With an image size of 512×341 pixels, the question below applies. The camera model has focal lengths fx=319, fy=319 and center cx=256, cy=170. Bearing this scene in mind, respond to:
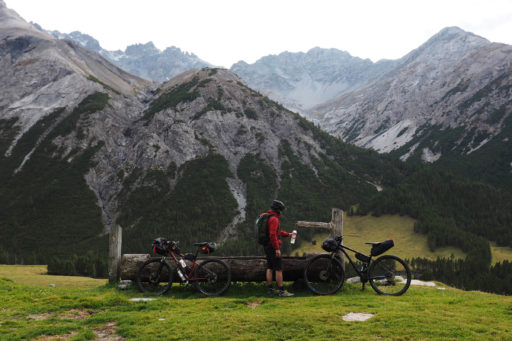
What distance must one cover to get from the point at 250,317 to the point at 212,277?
5.46 m

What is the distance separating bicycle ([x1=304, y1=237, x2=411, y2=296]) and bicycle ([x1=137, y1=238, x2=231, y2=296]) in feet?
15.5

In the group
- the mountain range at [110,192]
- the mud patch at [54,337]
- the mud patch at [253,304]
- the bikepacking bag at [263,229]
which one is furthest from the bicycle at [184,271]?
the mountain range at [110,192]

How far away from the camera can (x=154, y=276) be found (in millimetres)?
17938

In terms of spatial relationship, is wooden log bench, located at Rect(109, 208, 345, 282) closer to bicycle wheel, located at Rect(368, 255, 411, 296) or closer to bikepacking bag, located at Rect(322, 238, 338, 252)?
bikepacking bag, located at Rect(322, 238, 338, 252)

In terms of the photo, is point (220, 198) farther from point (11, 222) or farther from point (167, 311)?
point (167, 311)

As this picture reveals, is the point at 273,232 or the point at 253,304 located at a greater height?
the point at 273,232

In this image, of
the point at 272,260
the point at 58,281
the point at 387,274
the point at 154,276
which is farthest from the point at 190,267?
the point at 58,281

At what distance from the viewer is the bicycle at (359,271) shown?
55.4ft

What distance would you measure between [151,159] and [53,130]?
60489 mm

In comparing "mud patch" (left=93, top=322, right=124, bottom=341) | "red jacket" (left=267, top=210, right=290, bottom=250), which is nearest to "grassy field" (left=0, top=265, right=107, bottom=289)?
"mud patch" (left=93, top=322, right=124, bottom=341)

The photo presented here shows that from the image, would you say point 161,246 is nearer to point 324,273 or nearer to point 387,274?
point 324,273

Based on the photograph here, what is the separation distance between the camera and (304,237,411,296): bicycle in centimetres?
1688

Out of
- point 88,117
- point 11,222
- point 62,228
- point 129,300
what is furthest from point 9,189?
point 129,300

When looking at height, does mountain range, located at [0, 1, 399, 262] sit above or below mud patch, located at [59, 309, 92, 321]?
above
